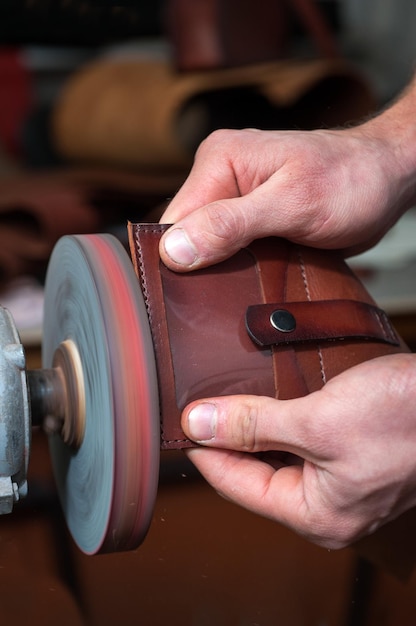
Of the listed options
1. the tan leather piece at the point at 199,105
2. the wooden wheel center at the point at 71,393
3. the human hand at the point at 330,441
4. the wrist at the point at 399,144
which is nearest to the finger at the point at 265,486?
the human hand at the point at 330,441

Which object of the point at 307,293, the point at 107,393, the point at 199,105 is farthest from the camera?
the point at 199,105

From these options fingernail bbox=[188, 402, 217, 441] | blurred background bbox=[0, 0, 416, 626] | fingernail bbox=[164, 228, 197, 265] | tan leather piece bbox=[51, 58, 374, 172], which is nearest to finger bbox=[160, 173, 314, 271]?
fingernail bbox=[164, 228, 197, 265]

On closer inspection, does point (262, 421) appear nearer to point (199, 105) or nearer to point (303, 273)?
point (303, 273)

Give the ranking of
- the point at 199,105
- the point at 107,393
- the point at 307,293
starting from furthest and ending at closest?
the point at 199,105
the point at 307,293
the point at 107,393

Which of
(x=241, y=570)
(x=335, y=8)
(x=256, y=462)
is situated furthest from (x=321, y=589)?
(x=335, y=8)

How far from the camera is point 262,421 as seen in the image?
0.75m

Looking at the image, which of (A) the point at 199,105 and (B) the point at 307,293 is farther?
(A) the point at 199,105

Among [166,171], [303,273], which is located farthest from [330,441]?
[166,171]

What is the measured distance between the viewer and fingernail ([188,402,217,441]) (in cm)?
74

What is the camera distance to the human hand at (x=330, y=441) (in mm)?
745

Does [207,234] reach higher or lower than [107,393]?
higher

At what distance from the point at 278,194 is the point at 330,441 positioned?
22cm

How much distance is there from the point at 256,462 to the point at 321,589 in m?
0.38

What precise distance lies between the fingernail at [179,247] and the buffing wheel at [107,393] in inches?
1.5
